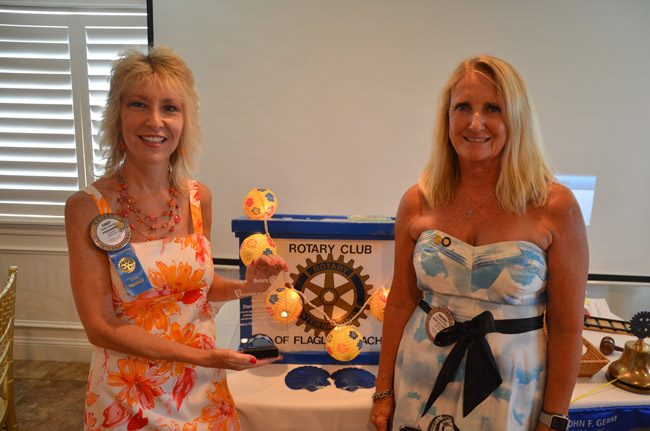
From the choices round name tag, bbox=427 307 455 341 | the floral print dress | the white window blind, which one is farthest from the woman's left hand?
the white window blind

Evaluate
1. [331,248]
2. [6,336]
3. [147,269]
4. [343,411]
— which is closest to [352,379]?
[343,411]

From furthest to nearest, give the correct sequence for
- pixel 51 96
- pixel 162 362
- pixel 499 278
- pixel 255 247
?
1. pixel 51 96
2. pixel 255 247
3. pixel 162 362
4. pixel 499 278

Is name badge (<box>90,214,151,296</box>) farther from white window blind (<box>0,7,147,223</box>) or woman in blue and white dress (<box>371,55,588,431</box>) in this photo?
white window blind (<box>0,7,147,223</box>)

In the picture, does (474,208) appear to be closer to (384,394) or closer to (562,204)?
(562,204)

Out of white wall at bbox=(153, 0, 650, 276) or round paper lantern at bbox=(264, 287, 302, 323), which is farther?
white wall at bbox=(153, 0, 650, 276)

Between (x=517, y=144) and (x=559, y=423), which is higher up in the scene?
(x=517, y=144)

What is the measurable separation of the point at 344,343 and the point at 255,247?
47 centimetres

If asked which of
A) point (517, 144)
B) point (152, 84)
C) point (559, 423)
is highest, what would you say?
point (152, 84)

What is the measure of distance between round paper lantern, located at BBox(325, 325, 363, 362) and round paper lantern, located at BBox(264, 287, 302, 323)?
6.4 inches

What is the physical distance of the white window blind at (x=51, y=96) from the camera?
279 cm

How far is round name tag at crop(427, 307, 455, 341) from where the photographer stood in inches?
44.5

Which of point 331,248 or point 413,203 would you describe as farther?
point 331,248

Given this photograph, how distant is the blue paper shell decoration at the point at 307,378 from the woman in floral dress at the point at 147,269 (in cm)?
29

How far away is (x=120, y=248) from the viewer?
1.09 m
